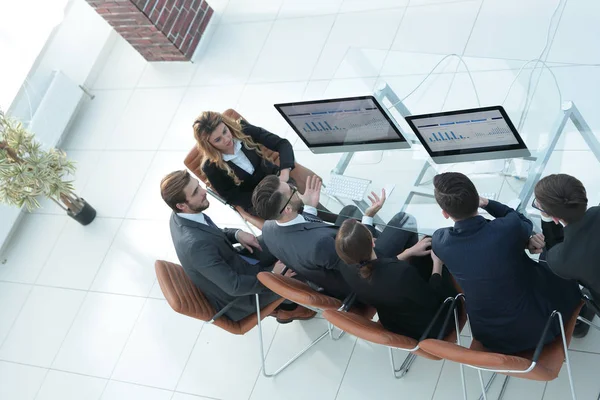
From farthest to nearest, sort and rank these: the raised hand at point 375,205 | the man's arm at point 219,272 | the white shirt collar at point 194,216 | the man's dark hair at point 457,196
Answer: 1. the white shirt collar at point 194,216
2. the man's arm at point 219,272
3. the raised hand at point 375,205
4. the man's dark hair at point 457,196

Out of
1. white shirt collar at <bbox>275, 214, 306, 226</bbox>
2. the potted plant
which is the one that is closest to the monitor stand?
white shirt collar at <bbox>275, 214, 306, 226</bbox>

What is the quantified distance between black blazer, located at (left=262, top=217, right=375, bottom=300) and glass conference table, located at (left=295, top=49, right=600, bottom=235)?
31 cm

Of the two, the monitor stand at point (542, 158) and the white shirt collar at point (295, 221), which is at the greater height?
the monitor stand at point (542, 158)

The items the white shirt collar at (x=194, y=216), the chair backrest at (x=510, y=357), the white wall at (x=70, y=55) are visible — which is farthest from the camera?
the white wall at (x=70, y=55)

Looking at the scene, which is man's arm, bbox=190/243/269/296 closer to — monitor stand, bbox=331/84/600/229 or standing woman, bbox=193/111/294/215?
standing woman, bbox=193/111/294/215

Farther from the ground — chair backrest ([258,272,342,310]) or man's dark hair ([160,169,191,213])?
chair backrest ([258,272,342,310])

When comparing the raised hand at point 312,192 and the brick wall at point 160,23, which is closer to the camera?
the raised hand at point 312,192

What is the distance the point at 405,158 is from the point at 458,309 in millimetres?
785

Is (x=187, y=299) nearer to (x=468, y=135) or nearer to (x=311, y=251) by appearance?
(x=311, y=251)

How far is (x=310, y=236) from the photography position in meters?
3.12

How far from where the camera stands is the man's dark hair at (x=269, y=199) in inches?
122

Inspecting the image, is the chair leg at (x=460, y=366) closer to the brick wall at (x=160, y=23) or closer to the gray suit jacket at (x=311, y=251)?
the gray suit jacket at (x=311, y=251)

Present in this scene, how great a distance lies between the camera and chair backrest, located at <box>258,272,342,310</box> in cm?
304

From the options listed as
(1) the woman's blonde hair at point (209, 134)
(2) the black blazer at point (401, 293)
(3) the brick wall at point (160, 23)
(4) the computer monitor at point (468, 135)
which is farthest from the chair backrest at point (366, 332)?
(3) the brick wall at point (160, 23)
